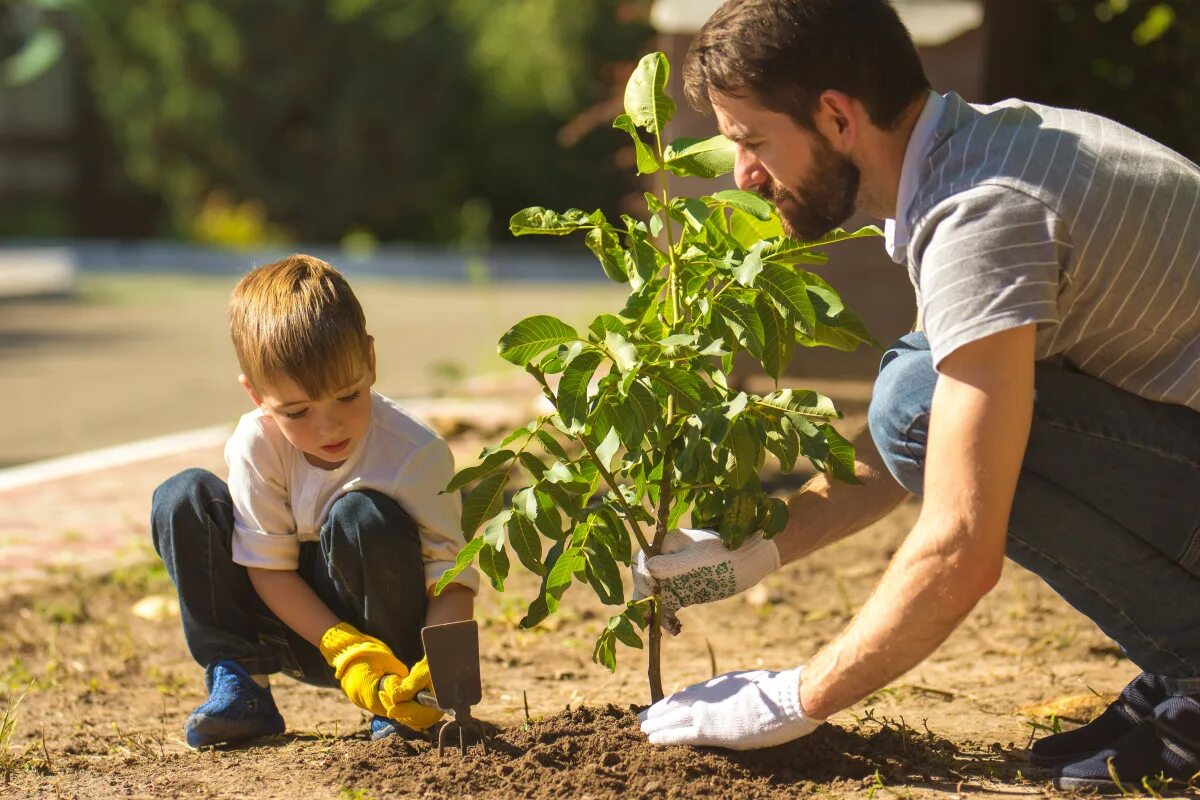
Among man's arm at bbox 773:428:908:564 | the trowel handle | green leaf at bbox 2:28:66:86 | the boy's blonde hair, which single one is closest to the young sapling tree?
man's arm at bbox 773:428:908:564

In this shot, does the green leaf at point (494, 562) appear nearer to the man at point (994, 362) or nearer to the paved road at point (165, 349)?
the man at point (994, 362)

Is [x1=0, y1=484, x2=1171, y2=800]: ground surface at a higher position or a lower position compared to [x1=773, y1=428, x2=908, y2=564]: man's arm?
lower

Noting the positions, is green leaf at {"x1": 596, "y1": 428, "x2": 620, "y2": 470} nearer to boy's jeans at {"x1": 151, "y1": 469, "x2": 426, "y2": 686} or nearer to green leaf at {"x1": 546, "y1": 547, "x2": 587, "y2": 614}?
green leaf at {"x1": 546, "y1": 547, "x2": 587, "y2": 614}

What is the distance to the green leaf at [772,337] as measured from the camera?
2389mm

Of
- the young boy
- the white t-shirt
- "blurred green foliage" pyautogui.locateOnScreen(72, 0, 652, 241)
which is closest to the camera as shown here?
the young boy

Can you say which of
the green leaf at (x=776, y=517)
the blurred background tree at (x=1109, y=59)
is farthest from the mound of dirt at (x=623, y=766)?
the blurred background tree at (x=1109, y=59)

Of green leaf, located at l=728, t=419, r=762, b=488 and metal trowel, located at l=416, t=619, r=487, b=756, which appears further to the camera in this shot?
metal trowel, located at l=416, t=619, r=487, b=756

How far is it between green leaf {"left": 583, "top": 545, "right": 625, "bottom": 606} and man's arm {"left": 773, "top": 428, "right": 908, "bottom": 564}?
353 millimetres

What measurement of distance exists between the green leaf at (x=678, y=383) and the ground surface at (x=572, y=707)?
1.90 ft

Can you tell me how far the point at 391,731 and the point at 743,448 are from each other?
913 millimetres

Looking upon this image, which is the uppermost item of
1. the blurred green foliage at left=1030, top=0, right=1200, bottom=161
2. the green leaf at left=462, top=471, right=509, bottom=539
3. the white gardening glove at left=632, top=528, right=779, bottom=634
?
the blurred green foliage at left=1030, top=0, right=1200, bottom=161

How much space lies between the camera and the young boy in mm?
2609

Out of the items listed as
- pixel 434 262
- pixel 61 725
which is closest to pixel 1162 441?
pixel 61 725

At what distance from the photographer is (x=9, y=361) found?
9773 mm
